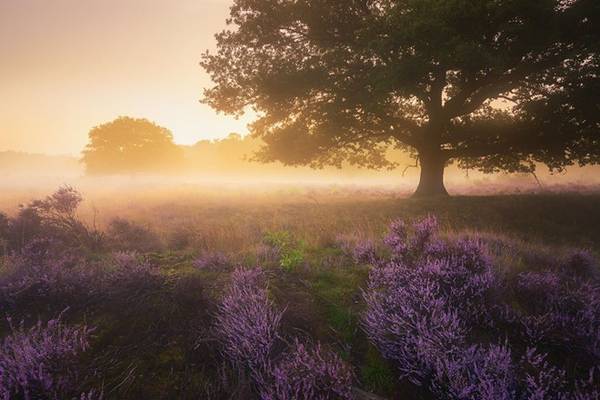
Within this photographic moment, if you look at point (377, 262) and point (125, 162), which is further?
point (125, 162)

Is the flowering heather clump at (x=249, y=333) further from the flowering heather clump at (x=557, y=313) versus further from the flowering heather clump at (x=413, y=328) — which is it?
the flowering heather clump at (x=557, y=313)

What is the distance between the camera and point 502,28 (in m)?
11.4

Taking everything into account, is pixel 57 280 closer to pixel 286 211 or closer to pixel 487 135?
pixel 286 211

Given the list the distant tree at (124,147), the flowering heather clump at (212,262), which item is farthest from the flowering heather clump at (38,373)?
the distant tree at (124,147)

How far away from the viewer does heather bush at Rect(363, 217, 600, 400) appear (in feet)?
8.77

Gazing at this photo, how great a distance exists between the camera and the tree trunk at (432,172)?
17.1 meters

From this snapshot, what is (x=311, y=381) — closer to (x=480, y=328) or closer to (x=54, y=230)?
(x=480, y=328)

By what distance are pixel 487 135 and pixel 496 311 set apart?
47.0ft

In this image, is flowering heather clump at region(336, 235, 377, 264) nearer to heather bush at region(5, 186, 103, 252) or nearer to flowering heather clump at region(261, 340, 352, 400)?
flowering heather clump at region(261, 340, 352, 400)

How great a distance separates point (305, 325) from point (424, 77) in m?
11.6

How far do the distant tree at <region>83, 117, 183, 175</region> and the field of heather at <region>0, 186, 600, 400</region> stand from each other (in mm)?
42542

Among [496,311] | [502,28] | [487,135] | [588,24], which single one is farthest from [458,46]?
[496,311]

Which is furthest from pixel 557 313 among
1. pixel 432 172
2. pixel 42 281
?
pixel 432 172

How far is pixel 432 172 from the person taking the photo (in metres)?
17.3
